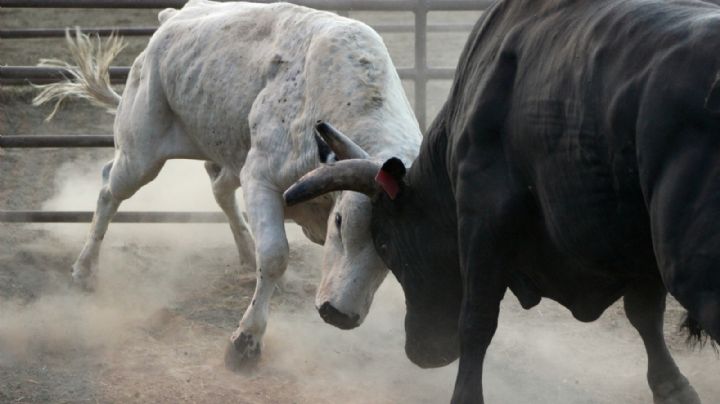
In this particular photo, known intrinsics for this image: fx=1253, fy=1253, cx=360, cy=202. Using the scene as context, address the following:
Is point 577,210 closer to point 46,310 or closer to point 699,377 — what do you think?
point 699,377

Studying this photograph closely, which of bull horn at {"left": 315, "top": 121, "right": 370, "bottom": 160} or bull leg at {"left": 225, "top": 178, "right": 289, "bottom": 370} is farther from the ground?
bull horn at {"left": 315, "top": 121, "right": 370, "bottom": 160}

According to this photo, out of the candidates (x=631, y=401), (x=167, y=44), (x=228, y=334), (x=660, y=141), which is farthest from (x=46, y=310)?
(x=660, y=141)

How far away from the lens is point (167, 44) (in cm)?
634

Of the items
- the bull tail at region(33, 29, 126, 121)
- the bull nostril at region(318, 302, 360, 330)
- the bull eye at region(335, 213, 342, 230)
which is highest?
the bull eye at region(335, 213, 342, 230)

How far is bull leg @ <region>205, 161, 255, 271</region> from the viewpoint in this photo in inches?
269

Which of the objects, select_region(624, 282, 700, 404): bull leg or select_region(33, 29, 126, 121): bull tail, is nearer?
select_region(624, 282, 700, 404): bull leg

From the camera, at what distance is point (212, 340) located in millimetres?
6082

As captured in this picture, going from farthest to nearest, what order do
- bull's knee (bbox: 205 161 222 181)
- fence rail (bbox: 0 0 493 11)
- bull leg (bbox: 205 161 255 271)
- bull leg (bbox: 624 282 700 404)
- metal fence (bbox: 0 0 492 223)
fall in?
1. fence rail (bbox: 0 0 493 11)
2. metal fence (bbox: 0 0 492 223)
3. bull's knee (bbox: 205 161 222 181)
4. bull leg (bbox: 205 161 255 271)
5. bull leg (bbox: 624 282 700 404)

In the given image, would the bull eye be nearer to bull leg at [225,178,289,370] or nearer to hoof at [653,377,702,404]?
bull leg at [225,178,289,370]

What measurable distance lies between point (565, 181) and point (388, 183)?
3.93 ft

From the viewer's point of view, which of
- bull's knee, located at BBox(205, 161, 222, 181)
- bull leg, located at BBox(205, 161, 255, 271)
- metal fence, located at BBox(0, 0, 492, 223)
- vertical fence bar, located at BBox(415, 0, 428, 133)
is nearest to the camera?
bull leg, located at BBox(205, 161, 255, 271)

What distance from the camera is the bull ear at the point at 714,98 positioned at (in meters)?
2.82

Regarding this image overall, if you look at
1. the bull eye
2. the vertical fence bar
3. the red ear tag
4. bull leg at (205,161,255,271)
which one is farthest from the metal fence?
the red ear tag

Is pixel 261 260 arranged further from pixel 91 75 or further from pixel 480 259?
pixel 91 75
